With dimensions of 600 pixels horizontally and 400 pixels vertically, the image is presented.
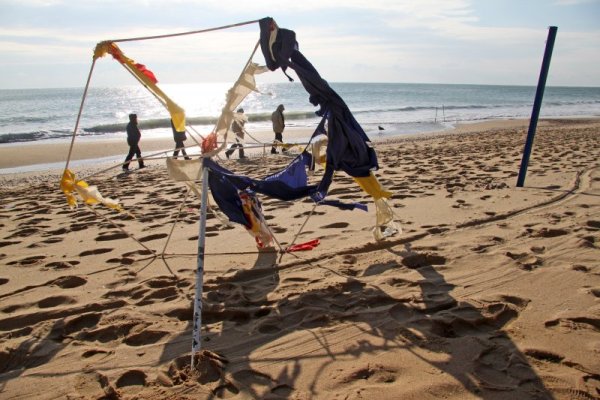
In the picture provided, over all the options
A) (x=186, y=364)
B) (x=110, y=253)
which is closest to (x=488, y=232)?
(x=186, y=364)

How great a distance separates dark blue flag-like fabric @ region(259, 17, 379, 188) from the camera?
3469 millimetres

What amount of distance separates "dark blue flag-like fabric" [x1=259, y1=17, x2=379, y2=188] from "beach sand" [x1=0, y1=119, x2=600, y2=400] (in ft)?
3.24

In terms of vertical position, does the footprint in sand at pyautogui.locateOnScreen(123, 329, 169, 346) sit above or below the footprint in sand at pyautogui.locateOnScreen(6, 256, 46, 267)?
below

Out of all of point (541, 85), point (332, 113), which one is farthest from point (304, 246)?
point (541, 85)

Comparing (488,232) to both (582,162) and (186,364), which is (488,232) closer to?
(186,364)

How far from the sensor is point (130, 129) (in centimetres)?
1216

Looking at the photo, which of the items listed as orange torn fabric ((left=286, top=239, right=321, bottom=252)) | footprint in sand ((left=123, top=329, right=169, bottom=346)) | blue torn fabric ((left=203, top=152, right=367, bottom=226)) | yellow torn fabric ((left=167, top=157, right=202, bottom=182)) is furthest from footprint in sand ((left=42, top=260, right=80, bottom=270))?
orange torn fabric ((left=286, top=239, right=321, bottom=252))

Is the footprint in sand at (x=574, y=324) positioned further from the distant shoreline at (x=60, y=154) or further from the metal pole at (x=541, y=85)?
the distant shoreline at (x=60, y=154)

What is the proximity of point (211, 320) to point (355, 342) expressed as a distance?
1.08 meters

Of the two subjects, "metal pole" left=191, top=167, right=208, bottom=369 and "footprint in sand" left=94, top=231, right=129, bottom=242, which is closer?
"metal pole" left=191, top=167, right=208, bottom=369

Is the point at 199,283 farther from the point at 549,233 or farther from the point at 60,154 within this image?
the point at 60,154

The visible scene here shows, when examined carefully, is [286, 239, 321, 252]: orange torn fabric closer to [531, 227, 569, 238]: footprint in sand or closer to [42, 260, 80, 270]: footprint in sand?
[42, 260, 80, 270]: footprint in sand

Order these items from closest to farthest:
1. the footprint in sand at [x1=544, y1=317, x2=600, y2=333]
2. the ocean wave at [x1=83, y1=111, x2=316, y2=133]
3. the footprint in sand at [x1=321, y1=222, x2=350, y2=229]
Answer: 1. the footprint in sand at [x1=544, y1=317, x2=600, y2=333]
2. the footprint in sand at [x1=321, y1=222, x2=350, y2=229]
3. the ocean wave at [x1=83, y1=111, x2=316, y2=133]

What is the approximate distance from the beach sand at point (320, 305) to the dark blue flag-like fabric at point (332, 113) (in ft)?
3.24
